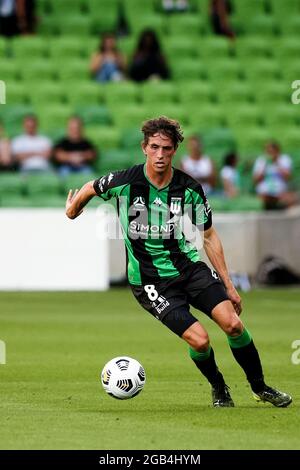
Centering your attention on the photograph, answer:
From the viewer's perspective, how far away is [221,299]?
9031 mm

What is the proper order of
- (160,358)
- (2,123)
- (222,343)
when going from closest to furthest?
(160,358) < (222,343) < (2,123)

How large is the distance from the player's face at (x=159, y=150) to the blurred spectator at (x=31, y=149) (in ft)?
41.5

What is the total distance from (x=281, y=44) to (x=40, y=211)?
337 inches

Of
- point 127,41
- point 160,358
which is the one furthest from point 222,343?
point 127,41

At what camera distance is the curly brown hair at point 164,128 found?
9016mm

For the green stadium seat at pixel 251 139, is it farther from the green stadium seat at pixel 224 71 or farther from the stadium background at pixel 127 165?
the green stadium seat at pixel 224 71

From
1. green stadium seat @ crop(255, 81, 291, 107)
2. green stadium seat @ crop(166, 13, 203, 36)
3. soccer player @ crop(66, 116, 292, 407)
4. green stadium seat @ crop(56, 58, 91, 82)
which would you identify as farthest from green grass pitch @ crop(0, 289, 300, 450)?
green stadium seat @ crop(166, 13, 203, 36)

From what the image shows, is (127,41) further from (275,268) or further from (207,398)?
(207,398)

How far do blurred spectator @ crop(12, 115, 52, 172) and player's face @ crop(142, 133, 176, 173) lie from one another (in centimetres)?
1266

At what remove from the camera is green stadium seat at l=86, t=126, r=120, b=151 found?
2323 cm

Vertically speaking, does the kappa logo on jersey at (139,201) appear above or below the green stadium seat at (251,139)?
above

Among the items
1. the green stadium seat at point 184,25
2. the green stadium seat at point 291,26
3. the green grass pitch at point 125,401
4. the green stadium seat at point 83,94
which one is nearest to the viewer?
the green grass pitch at point 125,401

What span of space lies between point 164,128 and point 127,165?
44.3ft

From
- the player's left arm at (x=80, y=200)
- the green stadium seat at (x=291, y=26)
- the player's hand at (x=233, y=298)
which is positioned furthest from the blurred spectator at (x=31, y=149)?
the player's hand at (x=233, y=298)
